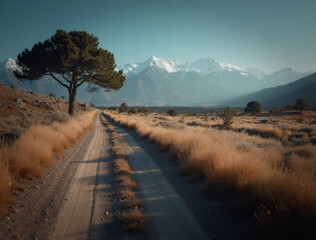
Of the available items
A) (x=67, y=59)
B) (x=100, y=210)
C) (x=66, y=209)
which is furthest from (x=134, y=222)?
(x=67, y=59)

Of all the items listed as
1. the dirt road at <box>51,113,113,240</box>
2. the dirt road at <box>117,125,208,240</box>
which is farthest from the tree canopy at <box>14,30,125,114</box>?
the dirt road at <box>117,125,208,240</box>

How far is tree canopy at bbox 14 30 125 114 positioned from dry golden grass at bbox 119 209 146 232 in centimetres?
1835

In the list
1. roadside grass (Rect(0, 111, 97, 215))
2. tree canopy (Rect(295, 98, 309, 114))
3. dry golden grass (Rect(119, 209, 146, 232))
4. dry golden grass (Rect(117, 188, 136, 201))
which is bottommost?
dry golden grass (Rect(117, 188, 136, 201))

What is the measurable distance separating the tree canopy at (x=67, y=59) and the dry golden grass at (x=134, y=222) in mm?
18351

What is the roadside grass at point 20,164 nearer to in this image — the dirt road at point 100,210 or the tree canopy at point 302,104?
the dirt road at point 100,210

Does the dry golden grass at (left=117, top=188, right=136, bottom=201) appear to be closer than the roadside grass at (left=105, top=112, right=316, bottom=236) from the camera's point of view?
No

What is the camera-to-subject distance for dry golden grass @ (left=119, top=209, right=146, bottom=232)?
118 inches

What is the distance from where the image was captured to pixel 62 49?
16.8m

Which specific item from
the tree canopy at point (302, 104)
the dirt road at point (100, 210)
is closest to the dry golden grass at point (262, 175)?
the dirt road at point (100, 210)

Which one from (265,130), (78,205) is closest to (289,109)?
(265,130)

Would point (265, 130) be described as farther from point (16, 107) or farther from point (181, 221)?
point (16, 107)

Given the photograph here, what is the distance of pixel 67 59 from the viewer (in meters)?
16.4

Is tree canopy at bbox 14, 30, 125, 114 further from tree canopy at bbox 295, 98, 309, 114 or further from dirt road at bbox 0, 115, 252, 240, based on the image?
tree canopy at bbox 295, 98, 309, 114

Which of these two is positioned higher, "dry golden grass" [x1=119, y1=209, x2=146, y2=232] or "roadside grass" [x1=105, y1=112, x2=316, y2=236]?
"roadside grass" [x1=105, y1=112, x2=316, y2=236]
